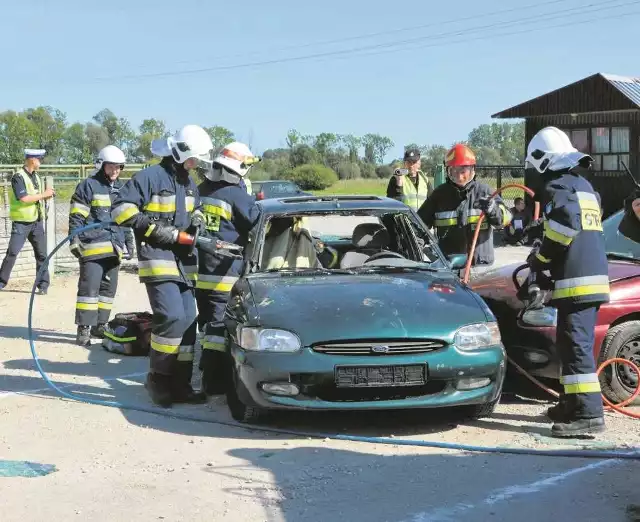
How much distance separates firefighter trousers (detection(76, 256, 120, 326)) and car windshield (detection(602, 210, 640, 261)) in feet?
16.2

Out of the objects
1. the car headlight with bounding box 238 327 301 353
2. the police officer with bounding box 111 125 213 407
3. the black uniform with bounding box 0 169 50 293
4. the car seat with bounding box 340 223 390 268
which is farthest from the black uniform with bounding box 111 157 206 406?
the black uniform with bounding box 0 169 50 293

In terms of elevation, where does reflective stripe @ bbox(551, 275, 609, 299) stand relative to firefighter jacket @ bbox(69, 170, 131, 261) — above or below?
below

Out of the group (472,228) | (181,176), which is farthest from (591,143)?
(181,176)

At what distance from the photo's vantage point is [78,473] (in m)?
5.15

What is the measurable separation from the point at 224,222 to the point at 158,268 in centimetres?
77

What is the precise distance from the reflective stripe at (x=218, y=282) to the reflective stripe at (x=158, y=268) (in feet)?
1.39

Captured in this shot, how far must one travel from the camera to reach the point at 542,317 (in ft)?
21.1

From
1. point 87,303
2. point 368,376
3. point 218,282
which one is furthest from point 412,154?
point 368,376

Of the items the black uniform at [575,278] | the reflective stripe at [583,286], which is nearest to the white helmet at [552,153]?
the black uniform at [575,278]

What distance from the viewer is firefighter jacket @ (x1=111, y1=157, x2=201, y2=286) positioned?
6.73 meters

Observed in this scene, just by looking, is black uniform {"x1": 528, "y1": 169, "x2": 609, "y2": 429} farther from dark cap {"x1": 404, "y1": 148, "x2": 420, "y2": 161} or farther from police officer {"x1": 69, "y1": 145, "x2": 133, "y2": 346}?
police officer {"x1": 69, "y1": 145, "x2": 133, "y2": 346}

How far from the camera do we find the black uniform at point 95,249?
9.44m

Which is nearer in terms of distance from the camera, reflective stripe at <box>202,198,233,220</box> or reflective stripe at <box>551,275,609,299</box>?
reflective stripe at <box>551,275,609,299</box>

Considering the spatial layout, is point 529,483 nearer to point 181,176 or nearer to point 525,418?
point 525,418
